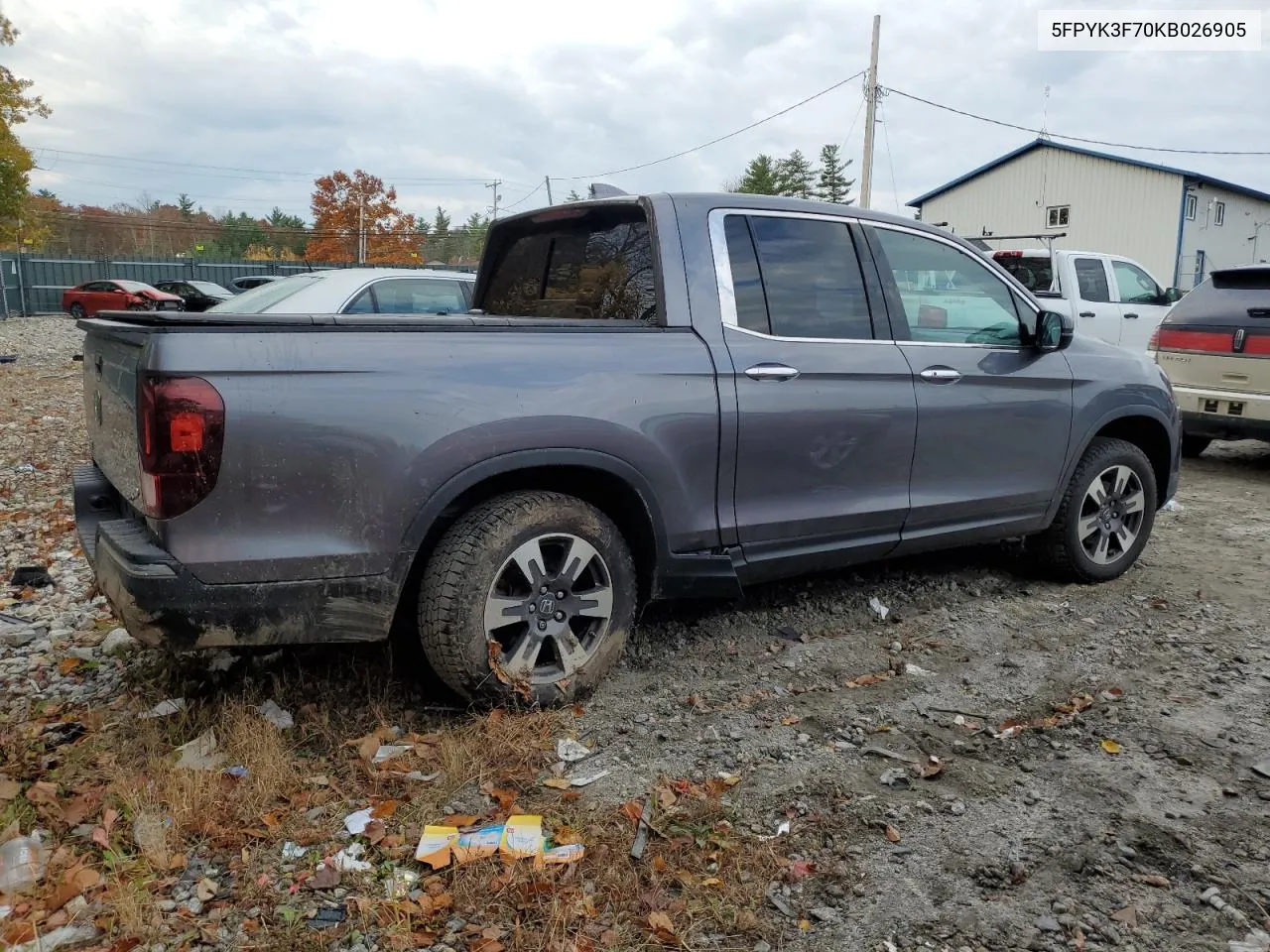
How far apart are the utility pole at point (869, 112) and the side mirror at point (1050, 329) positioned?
79.7 ft

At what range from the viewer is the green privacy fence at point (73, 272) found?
34562 millimetres

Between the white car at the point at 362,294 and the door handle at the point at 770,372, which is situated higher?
the white car at the point at 362,294

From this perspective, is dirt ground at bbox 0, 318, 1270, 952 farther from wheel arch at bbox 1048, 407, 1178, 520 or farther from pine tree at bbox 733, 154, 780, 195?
pine tree at bbox 733, 154, 780, 195

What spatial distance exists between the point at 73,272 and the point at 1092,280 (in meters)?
37.2

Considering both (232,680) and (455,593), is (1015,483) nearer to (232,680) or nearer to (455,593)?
(455,593)

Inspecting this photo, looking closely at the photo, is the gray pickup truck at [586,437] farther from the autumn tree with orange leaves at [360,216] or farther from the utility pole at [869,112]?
the autumn tree with orange leaves at [360,216]

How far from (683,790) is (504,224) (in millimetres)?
2860

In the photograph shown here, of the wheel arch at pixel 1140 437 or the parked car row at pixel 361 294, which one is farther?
the parked car row at pixel 361 294

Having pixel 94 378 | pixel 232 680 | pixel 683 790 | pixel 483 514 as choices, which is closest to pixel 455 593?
pixel 483 514

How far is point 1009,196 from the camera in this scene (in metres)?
35.4

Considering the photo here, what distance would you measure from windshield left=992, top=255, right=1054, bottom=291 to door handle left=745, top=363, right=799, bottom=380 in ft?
29.9

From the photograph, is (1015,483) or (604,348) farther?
(1015,483)

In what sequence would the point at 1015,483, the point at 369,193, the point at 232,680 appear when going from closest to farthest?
the point at 232,680 → the point at 1015,483 → the point at 369,193

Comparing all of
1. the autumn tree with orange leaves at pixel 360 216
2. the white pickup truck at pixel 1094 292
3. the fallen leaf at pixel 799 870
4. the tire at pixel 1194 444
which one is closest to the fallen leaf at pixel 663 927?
the fallen leaf at pixel 799 870
